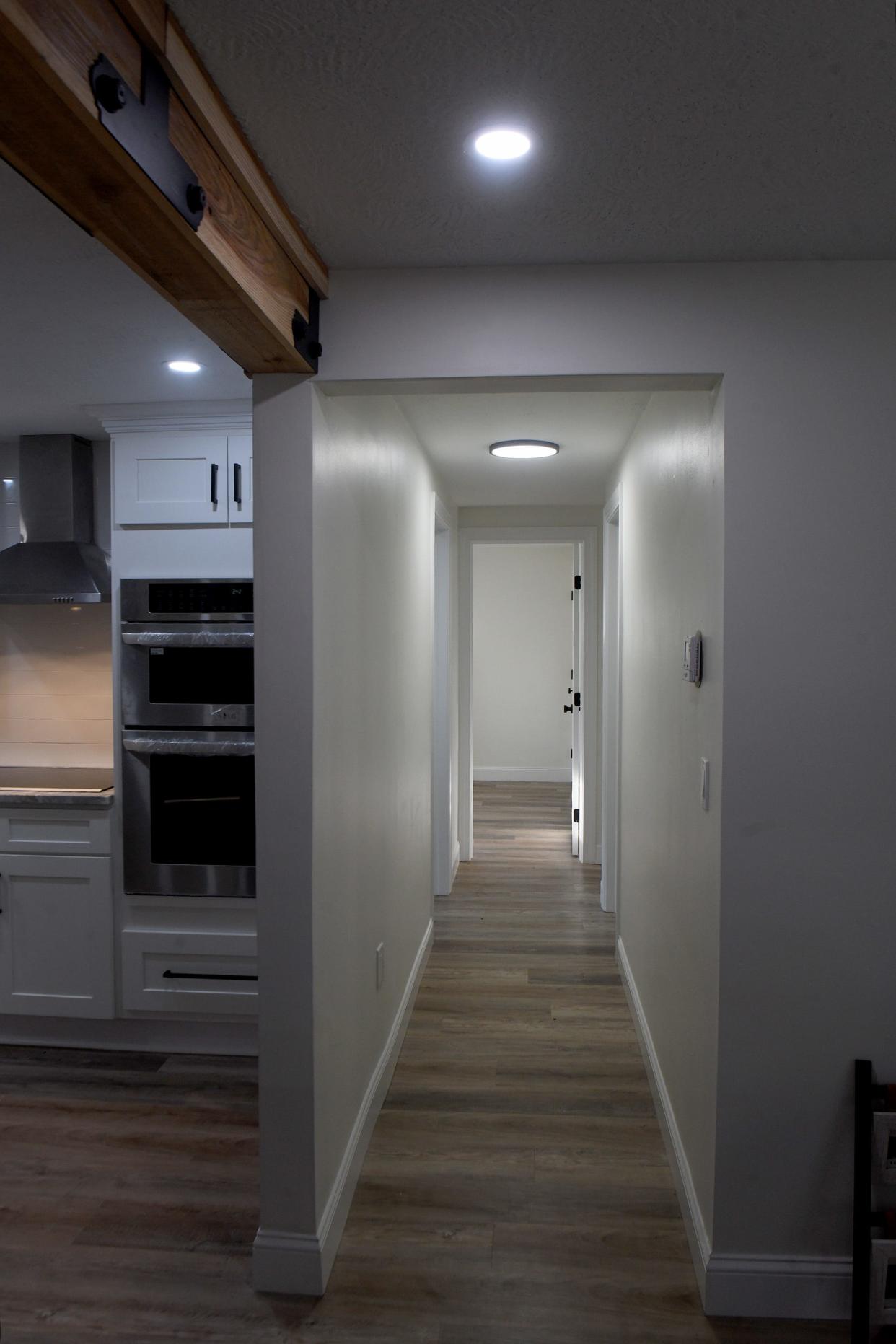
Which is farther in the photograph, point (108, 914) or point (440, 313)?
point (108, 914)

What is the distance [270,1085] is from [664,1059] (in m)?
1.36

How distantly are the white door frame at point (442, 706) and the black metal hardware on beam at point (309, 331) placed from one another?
2782mm

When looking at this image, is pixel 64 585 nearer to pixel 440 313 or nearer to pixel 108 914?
pixel 108 914

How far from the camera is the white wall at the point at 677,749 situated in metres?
2.17

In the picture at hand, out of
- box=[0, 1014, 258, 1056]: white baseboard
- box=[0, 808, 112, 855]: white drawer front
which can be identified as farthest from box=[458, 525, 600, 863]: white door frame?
box=[0, 808, 112, 855]: white drawer front

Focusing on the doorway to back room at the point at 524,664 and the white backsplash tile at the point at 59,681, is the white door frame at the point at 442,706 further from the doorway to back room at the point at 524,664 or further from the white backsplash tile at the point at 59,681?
the doorway to back room at the point at 524,664

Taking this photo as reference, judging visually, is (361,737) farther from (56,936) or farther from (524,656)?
(524,656)

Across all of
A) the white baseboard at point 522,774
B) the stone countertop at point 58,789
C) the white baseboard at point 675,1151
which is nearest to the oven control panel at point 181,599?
the stone countertop at point 58,789

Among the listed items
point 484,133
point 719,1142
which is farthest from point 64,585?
point 719,1142

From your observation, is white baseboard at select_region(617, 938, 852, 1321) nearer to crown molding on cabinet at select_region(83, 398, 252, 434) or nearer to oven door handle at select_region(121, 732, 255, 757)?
oven door handle at select_region(121, 732, 255, 757)

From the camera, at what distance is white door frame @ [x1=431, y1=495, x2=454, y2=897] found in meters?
5.10

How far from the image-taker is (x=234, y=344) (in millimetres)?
1891

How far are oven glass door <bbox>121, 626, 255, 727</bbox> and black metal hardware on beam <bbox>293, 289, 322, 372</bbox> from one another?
4.42 feet

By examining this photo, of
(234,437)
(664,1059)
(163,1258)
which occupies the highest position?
(234,437)
